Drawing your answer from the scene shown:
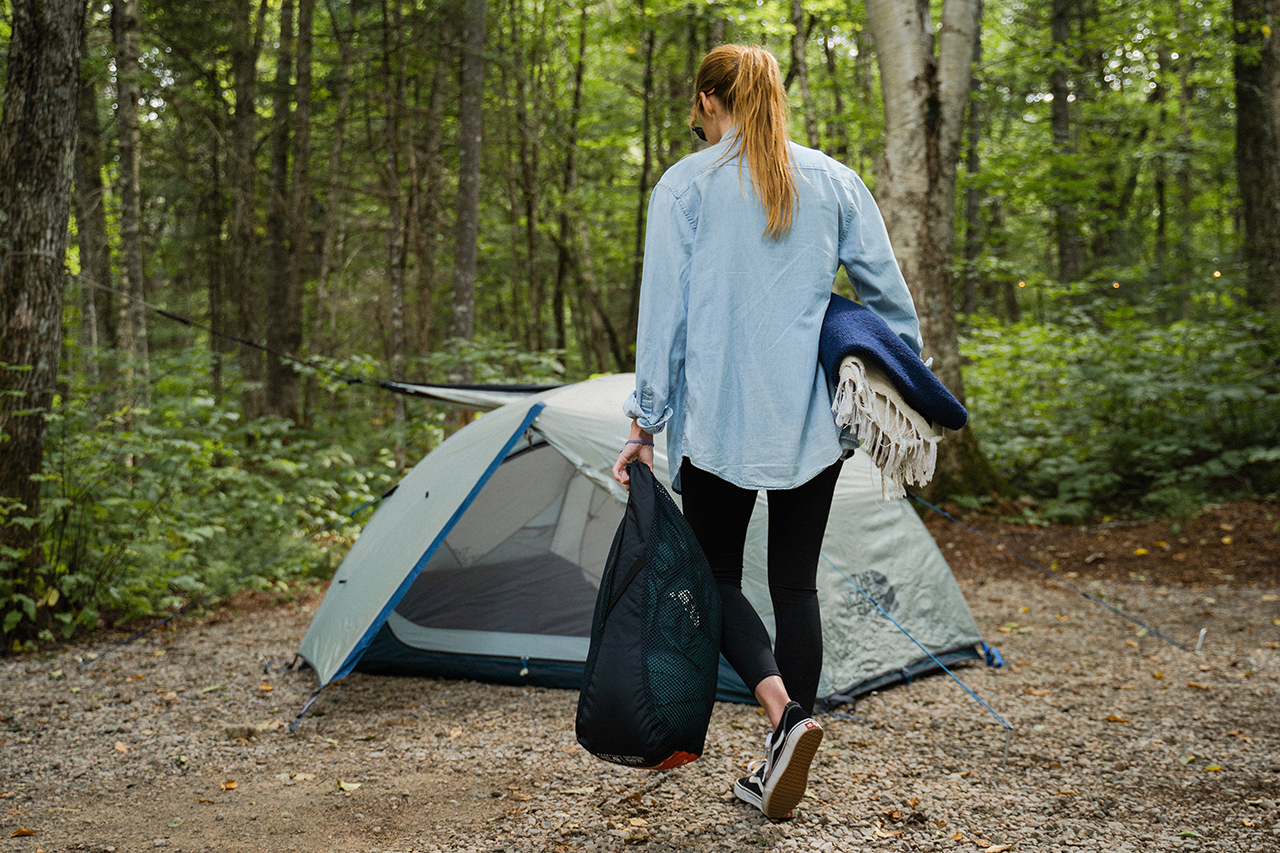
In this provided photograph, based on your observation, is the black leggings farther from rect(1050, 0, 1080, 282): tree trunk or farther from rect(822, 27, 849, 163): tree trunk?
rect(1050, 0, 1080, 282): tree trunk

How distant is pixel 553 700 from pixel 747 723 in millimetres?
792

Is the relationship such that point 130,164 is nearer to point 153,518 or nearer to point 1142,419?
point 153,518

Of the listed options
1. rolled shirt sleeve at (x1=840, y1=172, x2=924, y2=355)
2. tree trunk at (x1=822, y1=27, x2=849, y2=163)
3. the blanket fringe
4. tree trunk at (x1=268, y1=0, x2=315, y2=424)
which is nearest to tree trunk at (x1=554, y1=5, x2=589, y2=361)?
tree trunk at (x1=268, y1=0, x2=315, y2=424)

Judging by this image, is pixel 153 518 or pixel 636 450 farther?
pixel 153 518

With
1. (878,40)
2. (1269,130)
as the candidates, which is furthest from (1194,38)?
(878,40)

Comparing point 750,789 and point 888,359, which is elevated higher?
point 888,359

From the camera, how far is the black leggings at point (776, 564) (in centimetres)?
184

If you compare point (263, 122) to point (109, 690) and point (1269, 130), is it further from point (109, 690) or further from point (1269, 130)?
point (1269, 130)

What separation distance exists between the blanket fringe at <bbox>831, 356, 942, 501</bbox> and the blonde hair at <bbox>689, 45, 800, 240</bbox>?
37cm

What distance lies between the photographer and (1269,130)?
8.43 metres

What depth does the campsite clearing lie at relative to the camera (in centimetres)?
203

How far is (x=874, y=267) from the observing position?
189 cm

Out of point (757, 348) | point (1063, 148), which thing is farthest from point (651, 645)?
point (1063, 148)

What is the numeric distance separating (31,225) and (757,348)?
3529 millimetres
